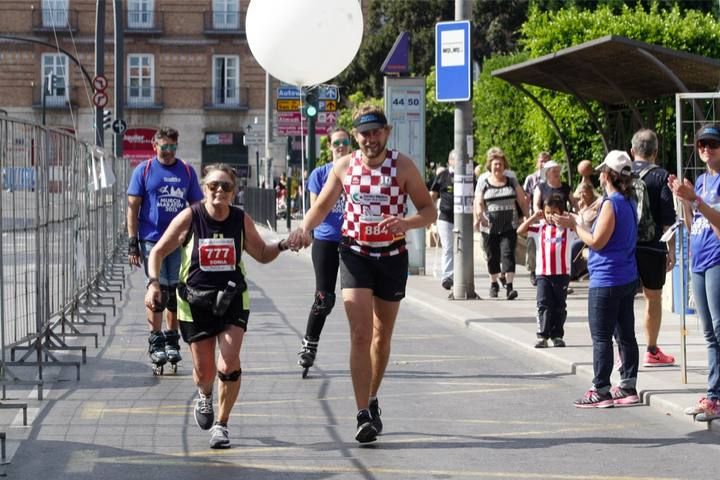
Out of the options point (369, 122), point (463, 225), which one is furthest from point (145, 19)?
point (369, 122)

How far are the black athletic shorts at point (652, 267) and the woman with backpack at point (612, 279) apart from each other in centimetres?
132

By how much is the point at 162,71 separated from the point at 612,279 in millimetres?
64068

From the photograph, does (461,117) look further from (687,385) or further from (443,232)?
(687,385)

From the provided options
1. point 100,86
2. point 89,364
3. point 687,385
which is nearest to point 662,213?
point 687,385

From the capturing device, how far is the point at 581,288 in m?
20.0

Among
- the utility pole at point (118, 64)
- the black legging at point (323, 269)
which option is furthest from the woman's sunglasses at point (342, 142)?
the utility pole at point (118, 64)

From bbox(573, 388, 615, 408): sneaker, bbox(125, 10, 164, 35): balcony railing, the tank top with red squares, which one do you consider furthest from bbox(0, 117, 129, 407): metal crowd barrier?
bbox(125, 10, 164, 35): balcony railing

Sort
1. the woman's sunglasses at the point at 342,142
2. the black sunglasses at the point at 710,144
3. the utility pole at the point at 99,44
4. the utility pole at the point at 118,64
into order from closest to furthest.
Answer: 1. the black sunglasses at the point at 710,144
2. the woman's sunglasses at the point at 342,142
3. the utility pole at the point at 99,44
4. the utility pole at the point at 118,64

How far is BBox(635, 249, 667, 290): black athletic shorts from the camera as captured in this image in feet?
37.9

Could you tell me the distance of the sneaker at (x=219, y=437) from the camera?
334 inches

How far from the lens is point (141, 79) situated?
237 feet

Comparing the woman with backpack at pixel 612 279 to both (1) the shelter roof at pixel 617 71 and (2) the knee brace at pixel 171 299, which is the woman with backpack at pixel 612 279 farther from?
(1) the shelter roof at pixel 617 71

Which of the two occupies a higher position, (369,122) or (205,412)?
(369,122)

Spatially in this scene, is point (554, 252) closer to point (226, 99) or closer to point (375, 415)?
point (375, 415)
